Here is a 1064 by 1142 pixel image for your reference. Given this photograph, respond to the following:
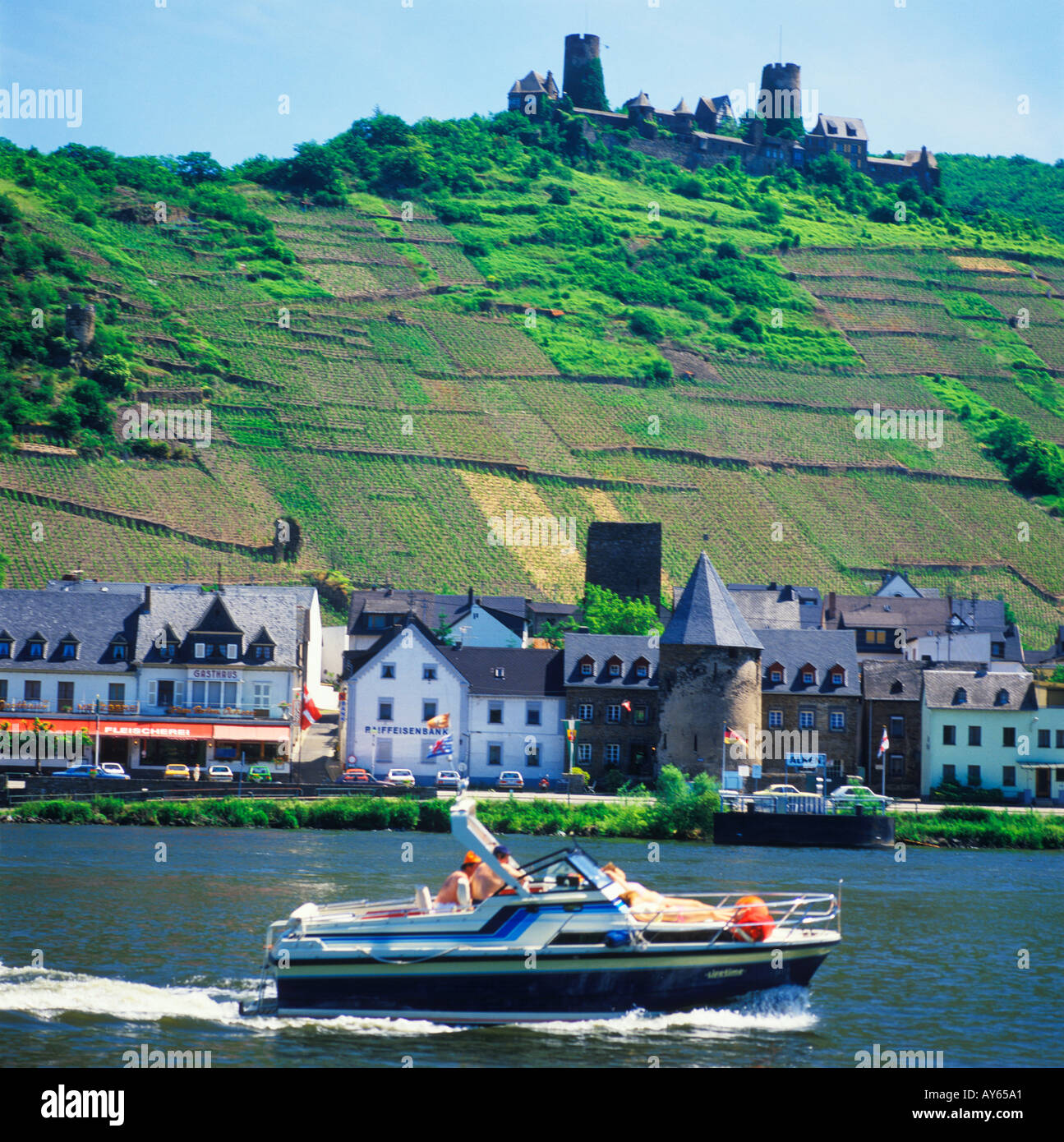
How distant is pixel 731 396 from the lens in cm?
19000

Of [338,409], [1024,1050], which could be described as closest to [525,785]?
[1024,1050]

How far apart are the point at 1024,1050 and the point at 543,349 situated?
169494 mm

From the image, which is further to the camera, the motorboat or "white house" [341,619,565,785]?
"white house" [341,619,565,785]

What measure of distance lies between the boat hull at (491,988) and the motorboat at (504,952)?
19 millimetres

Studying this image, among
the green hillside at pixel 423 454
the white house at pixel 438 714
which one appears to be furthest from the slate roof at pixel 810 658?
the green hillside at pixel 423 454

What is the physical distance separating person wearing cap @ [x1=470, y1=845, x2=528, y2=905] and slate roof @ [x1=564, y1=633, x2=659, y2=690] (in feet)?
171

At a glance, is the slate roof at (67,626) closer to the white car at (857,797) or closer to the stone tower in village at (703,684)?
the stone tower in village at (703,684)

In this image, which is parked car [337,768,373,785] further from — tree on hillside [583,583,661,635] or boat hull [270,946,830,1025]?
boat hull [270,946,830,1025]

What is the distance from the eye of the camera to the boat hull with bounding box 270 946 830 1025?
2725 centimetres

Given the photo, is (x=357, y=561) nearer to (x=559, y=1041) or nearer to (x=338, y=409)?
(x=338, y=409)

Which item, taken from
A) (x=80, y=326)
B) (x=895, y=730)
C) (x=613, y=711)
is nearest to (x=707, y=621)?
(x=613, y=711)

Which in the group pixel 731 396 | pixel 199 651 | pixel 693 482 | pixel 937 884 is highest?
pixel 731 396

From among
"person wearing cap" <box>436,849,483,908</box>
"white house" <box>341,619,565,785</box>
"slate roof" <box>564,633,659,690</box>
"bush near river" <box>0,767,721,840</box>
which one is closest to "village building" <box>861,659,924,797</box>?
"slate roof" <box>564,633,659,690</box>
